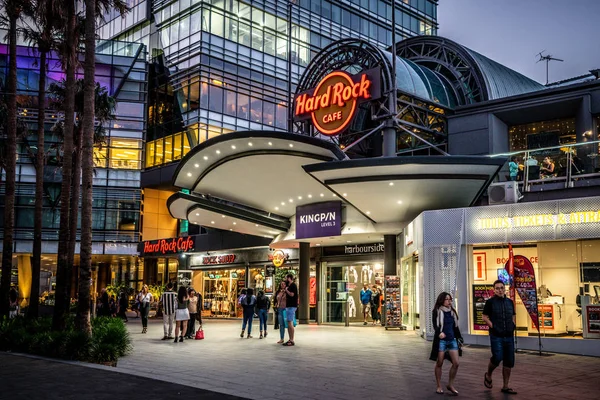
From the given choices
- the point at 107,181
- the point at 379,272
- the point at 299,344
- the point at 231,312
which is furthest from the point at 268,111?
the point at 299,344

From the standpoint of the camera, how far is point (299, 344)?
17.9m

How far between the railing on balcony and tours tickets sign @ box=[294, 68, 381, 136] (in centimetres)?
796

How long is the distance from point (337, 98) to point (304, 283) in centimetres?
859

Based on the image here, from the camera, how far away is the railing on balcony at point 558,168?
18.2 m

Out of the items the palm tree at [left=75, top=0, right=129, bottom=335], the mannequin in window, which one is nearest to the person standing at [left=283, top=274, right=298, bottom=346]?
the palm tree at [left=75, top=0, right=129, bottom=335]

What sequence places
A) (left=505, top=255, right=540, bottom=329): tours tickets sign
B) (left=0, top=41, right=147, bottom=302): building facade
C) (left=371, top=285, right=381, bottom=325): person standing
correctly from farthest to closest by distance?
(left=0, top=41, right=147, bottom=302): building facade, (left=371, top=285, right=381, bottom=325): person standing, (left=505, top=255, right=540, bottom=329): tours tickets sign

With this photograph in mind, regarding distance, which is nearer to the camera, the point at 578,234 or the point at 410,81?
the point at 578,234

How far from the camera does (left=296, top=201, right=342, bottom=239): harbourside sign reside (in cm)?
2525

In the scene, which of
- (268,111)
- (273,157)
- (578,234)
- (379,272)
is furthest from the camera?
(268,111)

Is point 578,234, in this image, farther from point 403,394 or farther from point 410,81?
point 410,81

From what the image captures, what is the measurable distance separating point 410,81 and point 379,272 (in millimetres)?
9002

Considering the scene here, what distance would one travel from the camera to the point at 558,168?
60.9 ft

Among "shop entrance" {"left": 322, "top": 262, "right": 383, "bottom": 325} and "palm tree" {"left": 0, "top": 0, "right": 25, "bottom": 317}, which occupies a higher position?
"palm tree" {"left": 0, "top": 0, "right": 25, "bottom": 317}

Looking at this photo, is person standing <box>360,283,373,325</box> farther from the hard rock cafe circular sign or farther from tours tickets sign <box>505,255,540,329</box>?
tours tickets sign <box>505,255,540,329</box>
